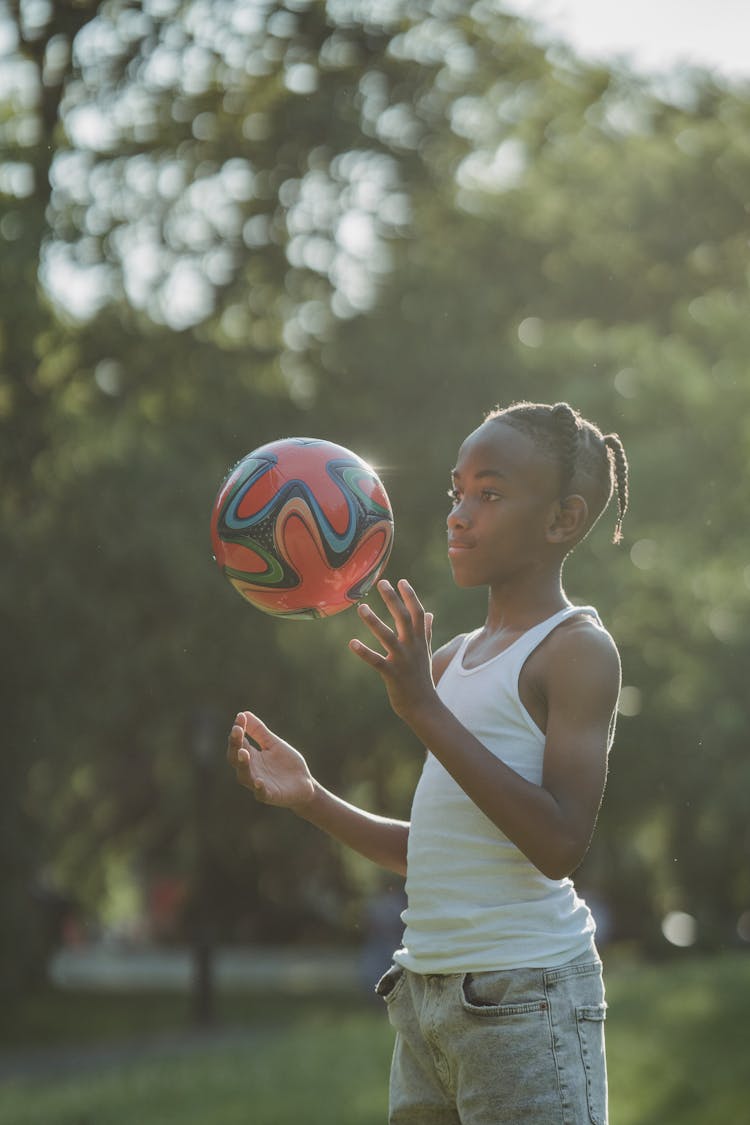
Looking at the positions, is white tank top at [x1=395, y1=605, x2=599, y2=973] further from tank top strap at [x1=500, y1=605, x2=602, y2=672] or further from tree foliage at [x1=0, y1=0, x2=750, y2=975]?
tree foliage at [x1=0, y1=0, x2=750, y2=975]

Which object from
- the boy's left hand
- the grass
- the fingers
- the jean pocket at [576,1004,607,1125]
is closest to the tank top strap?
the boy's left hand

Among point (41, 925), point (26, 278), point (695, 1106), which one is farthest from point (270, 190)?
point (695, 1106)

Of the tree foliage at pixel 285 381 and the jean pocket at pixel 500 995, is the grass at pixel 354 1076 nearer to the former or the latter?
the tree foliage at pixel 285 381

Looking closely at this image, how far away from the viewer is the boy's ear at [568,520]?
3.42m

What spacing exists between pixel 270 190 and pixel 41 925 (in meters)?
9.59

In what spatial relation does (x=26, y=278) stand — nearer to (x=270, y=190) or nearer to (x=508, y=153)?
(x=270, y=190)

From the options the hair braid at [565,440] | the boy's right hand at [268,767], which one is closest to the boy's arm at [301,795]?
the boy's right hand at [268,767]

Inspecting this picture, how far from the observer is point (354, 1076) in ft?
34.1

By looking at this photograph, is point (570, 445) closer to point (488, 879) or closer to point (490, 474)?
point (490, 474)

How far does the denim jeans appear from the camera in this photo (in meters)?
3.08

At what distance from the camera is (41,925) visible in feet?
60.0

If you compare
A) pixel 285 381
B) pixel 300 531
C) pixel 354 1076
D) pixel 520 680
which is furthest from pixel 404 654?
pixel 285 381

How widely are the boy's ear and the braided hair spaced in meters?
0.02

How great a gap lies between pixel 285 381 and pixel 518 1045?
1711 cm
